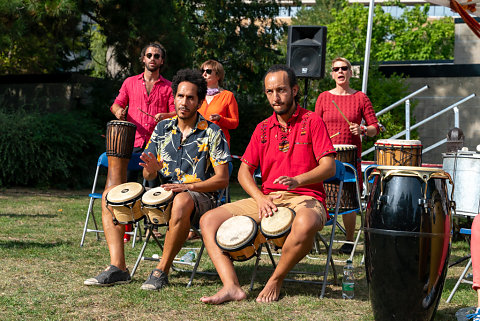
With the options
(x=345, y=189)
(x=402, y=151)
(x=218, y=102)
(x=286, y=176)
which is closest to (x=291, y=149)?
(x=286, y=176)

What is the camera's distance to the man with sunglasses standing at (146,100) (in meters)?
6.09

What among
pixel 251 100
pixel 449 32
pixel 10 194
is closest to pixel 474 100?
pixel 251 100

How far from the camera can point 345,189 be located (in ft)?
19.3

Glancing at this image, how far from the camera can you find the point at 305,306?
4000mm

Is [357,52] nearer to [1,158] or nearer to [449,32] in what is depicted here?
[449,32]

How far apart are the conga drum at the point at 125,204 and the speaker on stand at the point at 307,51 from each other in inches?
156

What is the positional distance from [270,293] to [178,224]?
0.75m

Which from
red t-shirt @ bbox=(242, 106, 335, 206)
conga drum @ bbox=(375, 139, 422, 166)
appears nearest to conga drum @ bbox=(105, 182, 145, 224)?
red t-shirt @ bbox=(242, 106, 335, 206)

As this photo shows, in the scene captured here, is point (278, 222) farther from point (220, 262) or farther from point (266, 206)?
point (220, 262)

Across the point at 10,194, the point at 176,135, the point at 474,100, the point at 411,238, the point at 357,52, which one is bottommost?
the point at 10,194

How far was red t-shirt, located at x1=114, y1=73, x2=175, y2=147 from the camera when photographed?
20.0 feet

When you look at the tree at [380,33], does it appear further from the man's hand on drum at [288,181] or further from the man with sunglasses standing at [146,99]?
the man's hand on drum at [288,181]

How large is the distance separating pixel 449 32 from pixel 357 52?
8.54 meters

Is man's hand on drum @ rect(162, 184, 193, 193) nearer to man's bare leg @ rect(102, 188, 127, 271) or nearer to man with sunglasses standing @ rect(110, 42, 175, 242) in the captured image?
man's bare leg @ rect(102, 188, 127, 271)
